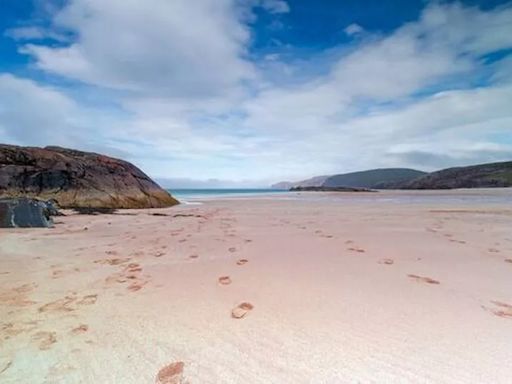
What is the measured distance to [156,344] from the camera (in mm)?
1954

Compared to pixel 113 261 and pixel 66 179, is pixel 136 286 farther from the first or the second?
pixel 66 179

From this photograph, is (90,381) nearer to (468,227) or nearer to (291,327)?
(291,327)

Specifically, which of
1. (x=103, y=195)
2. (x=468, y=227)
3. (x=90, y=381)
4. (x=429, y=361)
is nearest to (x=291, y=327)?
(x=429, y=361)

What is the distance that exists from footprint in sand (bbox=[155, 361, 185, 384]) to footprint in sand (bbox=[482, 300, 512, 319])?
7.86 ft

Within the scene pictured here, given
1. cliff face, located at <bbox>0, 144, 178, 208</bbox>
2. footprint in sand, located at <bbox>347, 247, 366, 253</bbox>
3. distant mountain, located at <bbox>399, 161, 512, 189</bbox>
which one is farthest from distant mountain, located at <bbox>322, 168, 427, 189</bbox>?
footprint in sand, located at <bbox>347, 247, 366, 253</bbox>

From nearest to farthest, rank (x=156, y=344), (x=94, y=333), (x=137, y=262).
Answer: (x=156, y=344) → (x=94, y=333) → (x=137, y=262)

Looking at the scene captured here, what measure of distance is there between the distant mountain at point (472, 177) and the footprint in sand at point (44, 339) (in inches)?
Result: 2347

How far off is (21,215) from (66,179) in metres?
5.40

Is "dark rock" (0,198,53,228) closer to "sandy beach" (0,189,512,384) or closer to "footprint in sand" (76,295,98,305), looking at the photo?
"sandy beach" (0,189,512,384)

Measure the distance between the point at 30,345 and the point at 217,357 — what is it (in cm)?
127

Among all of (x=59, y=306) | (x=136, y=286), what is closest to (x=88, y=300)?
(x=59, y=306)

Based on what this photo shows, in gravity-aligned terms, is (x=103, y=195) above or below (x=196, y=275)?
above

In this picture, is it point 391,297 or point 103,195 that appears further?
point 103,195

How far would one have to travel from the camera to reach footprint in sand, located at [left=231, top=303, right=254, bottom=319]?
7.73 ft
